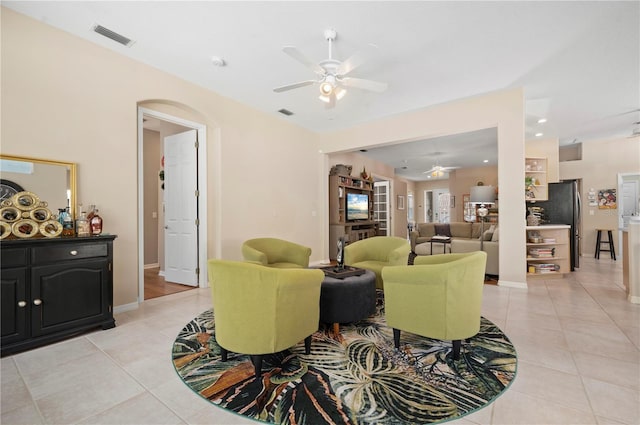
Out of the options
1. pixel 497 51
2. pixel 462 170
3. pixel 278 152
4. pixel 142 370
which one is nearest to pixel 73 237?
pixel 142 370

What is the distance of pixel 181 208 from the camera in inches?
186

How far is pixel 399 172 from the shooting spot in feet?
39.6

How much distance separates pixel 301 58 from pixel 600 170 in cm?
890

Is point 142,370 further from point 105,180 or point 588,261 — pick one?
point 588,261

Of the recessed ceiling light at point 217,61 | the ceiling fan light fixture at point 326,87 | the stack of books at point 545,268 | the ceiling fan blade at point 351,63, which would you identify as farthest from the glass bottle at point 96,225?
the stack of books at point 545,268

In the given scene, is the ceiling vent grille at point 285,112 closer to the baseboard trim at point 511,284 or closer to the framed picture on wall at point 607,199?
the baseboard trim at point 511,284

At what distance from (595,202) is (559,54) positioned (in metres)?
6.17

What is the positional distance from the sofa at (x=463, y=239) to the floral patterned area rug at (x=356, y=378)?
281 cm

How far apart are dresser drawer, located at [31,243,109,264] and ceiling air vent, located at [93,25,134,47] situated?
2237 mm

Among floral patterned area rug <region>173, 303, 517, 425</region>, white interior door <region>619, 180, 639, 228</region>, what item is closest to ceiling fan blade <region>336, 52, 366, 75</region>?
floral patterned area rug <region>173, 303, 517, 425</region>

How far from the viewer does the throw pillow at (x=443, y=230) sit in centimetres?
773

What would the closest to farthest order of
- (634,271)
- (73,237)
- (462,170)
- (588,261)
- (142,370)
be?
(142,370), (73,237), (634,271), (588,261), (462,170)

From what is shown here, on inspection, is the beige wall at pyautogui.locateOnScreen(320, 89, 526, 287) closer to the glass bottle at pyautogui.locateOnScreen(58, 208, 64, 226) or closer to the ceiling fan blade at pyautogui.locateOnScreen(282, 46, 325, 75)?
the ceiling fan blade at pyautogui.locateOnScreen(282, 46, 325, 75)

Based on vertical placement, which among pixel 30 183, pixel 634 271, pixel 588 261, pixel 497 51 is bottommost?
pixel 588 261
